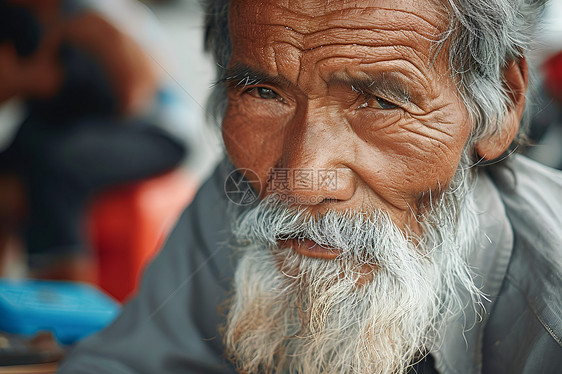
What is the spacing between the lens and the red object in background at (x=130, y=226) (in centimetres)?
210

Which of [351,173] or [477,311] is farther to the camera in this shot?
[477,311]

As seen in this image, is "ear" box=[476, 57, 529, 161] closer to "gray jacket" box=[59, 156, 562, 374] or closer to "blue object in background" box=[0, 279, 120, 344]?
"gray jacket" box=[59, 156, 562, 374]

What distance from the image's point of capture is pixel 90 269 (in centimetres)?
238

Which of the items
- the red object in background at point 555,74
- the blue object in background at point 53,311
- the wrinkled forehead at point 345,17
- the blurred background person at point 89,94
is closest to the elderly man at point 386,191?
the wrinkled forehead at point 345,17

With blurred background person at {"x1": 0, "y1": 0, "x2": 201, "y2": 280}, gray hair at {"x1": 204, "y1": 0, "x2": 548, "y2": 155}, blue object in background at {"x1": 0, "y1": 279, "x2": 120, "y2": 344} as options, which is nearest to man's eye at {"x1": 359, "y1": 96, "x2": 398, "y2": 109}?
gray hair at {"x1": 204, "y1": 0, "x2": 548, "y2": 155}

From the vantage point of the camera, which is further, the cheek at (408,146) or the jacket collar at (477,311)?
the jacket collar at (477,311)

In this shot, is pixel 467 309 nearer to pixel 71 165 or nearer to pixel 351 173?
pixel 351 173

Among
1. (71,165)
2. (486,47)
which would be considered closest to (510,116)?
(486,47)

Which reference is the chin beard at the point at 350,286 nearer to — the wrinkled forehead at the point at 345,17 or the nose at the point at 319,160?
the nose at the point at 319,160

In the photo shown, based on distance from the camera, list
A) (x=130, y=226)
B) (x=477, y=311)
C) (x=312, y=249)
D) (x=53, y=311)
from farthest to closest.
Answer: (x=130, y=226) < (x=53, y=311) < (x=477, y=311) < (x=312, y=249)

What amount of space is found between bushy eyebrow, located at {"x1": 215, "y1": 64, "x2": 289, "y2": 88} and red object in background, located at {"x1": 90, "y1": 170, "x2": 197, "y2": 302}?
1.12 metres

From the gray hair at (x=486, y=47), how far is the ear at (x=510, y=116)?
1 centimetres

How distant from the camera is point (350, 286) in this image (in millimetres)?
953

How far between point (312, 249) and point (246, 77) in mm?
338
